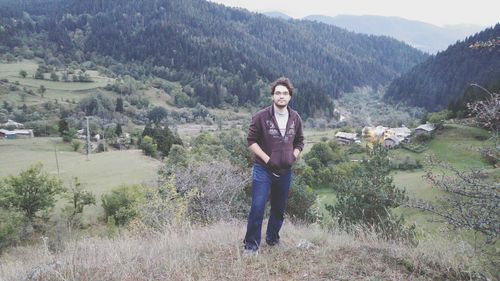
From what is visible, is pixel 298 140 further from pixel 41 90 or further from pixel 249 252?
pixel 41 90

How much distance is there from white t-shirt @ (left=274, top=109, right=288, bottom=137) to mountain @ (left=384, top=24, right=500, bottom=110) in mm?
A: 102330

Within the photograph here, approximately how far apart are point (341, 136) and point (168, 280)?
64.3m

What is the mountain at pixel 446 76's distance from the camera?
10156cm

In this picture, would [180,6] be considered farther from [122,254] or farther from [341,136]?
[122,254]

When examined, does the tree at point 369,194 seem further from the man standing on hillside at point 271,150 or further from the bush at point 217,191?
the man standing on hillside at point 271,150

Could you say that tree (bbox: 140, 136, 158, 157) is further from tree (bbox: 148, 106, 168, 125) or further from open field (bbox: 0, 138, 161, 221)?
tree (bbox: 148, 106, 168, 125)

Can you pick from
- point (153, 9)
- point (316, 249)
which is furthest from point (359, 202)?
point (153, 9)

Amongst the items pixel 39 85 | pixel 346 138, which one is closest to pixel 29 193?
pixel 346 138

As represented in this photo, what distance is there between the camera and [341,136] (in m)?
65.1

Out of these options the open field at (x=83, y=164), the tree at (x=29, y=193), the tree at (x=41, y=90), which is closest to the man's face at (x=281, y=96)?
the tree at (x=29, y=193)

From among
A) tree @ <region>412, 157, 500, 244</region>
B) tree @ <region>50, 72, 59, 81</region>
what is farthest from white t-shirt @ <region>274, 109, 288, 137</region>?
tree @ <region>50, 72, 59, 81</region>

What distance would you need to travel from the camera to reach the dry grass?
3.43 m

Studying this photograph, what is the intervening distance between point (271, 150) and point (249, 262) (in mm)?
1229

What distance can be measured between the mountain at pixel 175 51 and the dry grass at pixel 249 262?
108 meters
